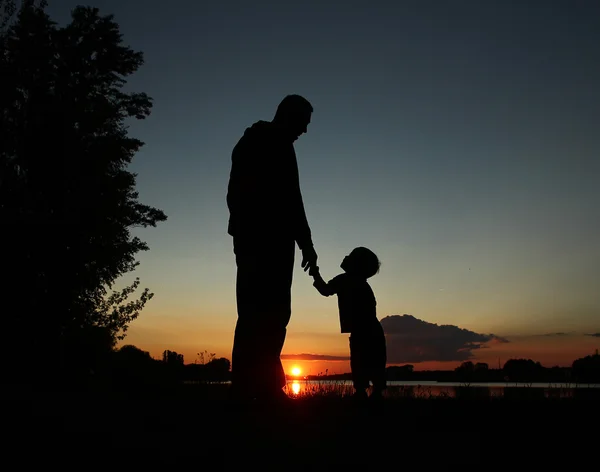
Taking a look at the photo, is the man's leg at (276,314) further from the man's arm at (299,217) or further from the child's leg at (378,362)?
the child's leg at (378,362)

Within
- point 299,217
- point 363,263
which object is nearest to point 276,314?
point 299,217

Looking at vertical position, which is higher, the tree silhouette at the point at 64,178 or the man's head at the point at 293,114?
the tree silhouette at the point at 64,178

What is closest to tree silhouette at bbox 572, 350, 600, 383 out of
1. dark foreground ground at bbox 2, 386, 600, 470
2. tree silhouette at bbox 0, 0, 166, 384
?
dark foreground ground at bbox 2, 386, 600, 470

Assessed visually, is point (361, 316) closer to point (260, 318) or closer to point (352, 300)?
point (352, 300)

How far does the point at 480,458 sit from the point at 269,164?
427cm

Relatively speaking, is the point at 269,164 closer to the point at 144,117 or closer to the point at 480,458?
the point at 480,458

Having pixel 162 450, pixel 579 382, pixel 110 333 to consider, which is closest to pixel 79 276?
pixel 110 333

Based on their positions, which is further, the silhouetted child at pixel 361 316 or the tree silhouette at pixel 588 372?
the tree silhouette at pixel 588 372

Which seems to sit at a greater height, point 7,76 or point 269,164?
point 7,76

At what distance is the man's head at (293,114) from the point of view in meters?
6.73

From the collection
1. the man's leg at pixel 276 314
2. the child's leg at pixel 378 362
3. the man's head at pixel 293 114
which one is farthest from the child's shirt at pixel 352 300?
the man's head at pixel 293 114

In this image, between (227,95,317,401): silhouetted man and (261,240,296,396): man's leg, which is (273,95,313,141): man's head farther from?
(261,240,296,396): man's leg

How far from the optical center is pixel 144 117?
2372 centimetres

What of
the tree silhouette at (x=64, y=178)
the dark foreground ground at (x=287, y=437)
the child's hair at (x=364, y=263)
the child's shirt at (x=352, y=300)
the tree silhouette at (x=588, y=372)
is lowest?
the dark foreground ground at (x=287, y=437)
